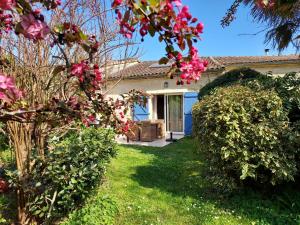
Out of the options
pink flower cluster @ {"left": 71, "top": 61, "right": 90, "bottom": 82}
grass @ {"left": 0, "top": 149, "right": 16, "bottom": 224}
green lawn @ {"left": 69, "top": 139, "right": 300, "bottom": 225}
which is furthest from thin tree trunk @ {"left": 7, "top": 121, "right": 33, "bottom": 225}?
pink flower cluster @ {"left": 71, "top": 61, "right": 90, "bottom": 82}

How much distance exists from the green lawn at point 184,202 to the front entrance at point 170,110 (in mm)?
9989

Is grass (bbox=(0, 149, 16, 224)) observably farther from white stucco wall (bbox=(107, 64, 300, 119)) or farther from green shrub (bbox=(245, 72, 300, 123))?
white stucco wall (bbox=(107, 64, 300, 119))

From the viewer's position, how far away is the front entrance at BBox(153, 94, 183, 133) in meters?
18.7

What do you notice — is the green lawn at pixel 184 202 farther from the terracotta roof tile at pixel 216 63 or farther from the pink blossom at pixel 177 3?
the terracotta roof tile at pixel 216 63

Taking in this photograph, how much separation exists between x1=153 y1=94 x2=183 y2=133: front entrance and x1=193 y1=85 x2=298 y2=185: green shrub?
12205 mm

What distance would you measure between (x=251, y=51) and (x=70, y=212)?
1981 centimetres

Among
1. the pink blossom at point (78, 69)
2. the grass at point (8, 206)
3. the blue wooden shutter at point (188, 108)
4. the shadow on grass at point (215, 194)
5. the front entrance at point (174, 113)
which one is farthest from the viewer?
the front entrance at point (174, 113)

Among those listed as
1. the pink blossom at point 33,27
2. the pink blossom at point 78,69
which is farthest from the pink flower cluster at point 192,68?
the pink blossom at point 78,69

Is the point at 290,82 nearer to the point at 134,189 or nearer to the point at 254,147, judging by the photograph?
the point at 254,147

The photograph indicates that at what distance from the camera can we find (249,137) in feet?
19.3

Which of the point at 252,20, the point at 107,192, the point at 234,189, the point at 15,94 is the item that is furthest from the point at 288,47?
the point at 15,94

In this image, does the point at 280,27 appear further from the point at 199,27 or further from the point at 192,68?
the point at 199,27

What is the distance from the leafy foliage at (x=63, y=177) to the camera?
5082mm

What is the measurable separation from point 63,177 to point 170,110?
47.0ft
